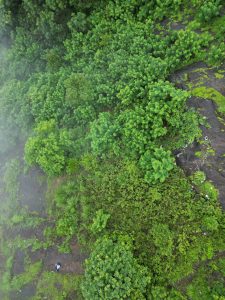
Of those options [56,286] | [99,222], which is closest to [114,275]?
[99,222]

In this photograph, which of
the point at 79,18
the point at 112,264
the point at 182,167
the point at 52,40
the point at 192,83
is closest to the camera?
the point at 112,264

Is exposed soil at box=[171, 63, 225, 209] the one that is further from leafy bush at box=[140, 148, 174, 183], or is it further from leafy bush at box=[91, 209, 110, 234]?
leafy bush at box=[91, 209, 110, 234]

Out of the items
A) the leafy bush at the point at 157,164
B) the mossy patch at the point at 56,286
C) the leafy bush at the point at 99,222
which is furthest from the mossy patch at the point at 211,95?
the mossy patch at the point at 56,286

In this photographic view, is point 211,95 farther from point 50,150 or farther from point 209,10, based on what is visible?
point 50,150

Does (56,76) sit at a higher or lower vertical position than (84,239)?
higher

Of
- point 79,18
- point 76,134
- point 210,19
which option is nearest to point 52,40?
point 79,18

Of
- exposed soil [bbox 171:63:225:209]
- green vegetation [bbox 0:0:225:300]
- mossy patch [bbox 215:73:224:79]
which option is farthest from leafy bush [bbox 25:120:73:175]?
mossy patch [bbox 215:73:224:79]

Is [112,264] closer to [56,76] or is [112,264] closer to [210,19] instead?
[56,76]
